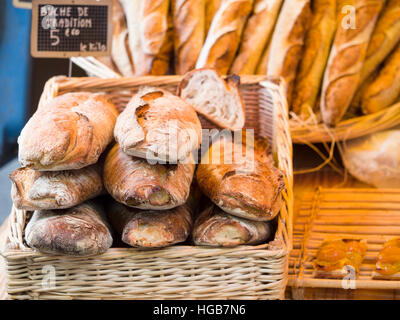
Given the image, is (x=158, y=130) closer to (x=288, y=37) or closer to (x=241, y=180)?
(x=241, y=180)

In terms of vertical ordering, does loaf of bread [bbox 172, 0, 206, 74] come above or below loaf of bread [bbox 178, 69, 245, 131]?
above

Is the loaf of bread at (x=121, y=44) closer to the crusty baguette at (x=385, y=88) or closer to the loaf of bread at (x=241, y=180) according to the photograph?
the loaf of bread at (x=241, y=180)

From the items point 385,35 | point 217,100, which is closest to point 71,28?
point 217,100

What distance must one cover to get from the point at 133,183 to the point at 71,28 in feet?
1.47

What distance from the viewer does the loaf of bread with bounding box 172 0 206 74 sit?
4.48ft

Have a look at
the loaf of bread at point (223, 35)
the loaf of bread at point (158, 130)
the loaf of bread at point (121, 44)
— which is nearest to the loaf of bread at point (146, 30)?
the loaf of bread at point (121, 44)

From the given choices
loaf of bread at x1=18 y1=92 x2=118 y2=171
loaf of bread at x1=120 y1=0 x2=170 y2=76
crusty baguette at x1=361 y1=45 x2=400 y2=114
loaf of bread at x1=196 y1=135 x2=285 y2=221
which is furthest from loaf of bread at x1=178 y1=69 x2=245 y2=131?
crusty baguette at x1=361 y1=45 x2=400 y2=114

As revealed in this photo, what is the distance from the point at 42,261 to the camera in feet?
2.59

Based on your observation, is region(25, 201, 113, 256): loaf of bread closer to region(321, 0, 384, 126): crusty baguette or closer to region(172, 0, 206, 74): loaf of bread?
region(172, 0, 206, 74): loaf of bread

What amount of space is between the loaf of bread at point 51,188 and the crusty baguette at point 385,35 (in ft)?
3.02

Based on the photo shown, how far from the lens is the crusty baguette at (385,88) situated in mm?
1372

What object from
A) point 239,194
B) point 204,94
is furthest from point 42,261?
point 204,94

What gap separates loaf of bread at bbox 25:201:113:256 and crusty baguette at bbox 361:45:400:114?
0.93 metres

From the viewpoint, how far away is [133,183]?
2.55 ft
